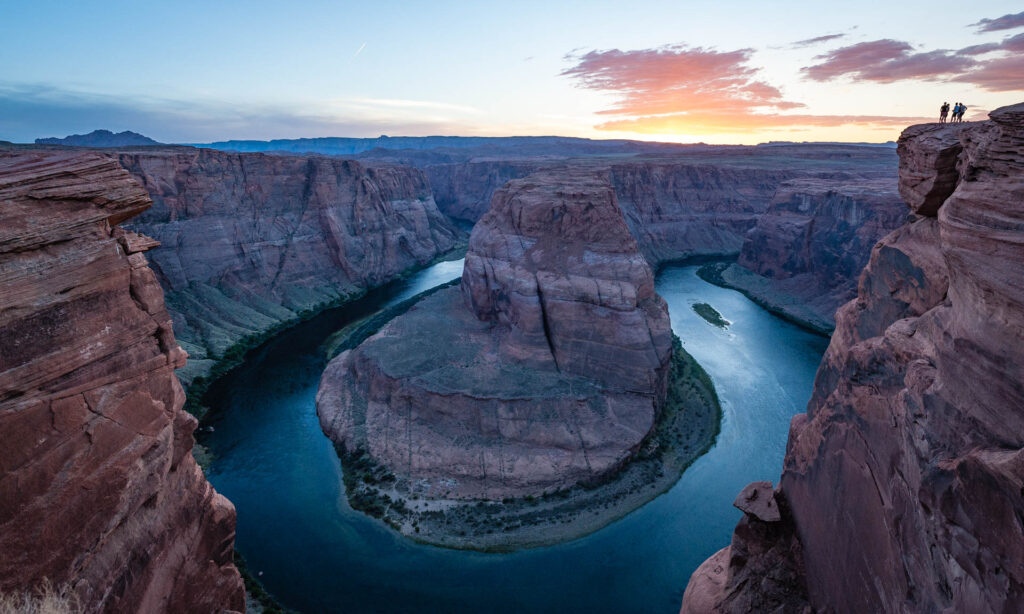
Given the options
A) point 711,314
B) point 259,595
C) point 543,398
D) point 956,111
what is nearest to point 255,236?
point 543,398

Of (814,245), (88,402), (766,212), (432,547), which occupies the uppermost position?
(88,402)

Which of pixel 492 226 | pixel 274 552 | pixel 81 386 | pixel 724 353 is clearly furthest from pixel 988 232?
pixel 724 353

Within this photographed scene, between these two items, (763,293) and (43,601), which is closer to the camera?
(43,601)

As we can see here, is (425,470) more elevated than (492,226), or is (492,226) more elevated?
(492,226)

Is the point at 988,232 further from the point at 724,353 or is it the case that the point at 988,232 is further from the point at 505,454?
the point at 724,353

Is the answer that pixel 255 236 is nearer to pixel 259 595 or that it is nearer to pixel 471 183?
pixel 259 595

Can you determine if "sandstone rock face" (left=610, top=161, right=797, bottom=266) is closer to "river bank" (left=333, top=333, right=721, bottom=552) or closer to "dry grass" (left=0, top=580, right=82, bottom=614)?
"river bank" (left=333, top=333, right=721, bottom=552)
